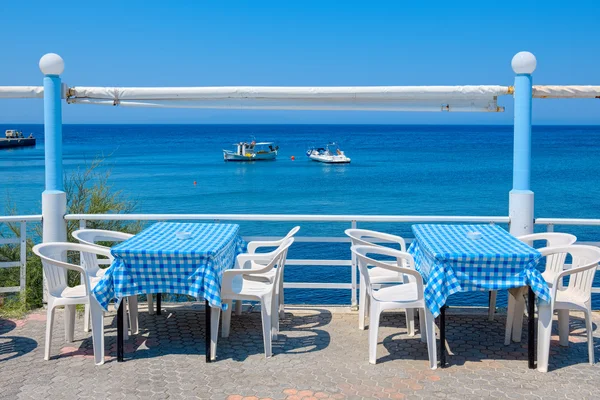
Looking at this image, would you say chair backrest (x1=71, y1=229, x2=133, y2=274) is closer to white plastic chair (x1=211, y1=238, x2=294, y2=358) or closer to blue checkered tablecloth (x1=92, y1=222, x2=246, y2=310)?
blue checkered tablecloth (x1=92, y1=222, x2=246, y2=310)

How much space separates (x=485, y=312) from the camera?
20.6 ft

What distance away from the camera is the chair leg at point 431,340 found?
Answer: 16.0 ft

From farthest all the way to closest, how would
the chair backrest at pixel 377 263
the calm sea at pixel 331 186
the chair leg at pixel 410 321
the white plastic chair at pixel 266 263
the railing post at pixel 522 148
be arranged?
the calm sea at pixel 331 186, the railing post at pixel 522 148, the white plastic chair at pixel 266 263, the chair leg at pixel 410 321, the chair backrest at pixel 377 263

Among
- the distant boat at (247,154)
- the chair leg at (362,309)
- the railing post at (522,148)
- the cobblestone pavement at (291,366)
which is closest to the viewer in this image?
the cobblestone pavement at (291,366)

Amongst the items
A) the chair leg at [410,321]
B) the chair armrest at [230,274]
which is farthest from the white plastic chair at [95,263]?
the chair leg at [410,321]

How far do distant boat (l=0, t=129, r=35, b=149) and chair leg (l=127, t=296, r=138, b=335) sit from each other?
86150 millimetres

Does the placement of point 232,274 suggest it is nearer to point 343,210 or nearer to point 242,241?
point 242,241

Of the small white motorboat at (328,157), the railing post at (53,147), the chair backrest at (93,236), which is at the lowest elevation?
the chair backrest at (93,236)

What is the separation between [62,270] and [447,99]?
3637mm

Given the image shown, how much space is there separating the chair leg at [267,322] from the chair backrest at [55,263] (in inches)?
50.6

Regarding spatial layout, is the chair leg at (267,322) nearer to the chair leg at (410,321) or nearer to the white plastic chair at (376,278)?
the white plastic chair at (376,278)

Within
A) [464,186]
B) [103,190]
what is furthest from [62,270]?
[464,186]

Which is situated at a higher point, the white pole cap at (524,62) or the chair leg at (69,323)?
the white pole cap at (524,62)

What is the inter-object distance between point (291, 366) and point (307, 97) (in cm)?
259
